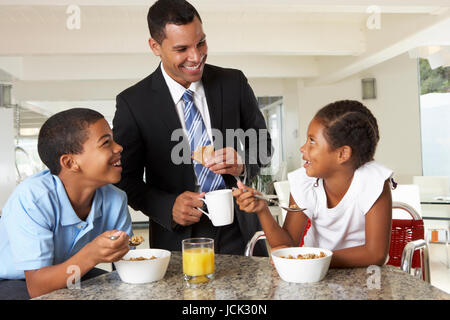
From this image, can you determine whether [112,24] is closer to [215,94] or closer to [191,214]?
[215,94]

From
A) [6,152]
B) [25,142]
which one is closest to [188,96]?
[6,152]

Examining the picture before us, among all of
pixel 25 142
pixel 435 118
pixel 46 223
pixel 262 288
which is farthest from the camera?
pixel 25 142

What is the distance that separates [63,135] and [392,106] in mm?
7171

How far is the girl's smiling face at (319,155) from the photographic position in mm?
1593

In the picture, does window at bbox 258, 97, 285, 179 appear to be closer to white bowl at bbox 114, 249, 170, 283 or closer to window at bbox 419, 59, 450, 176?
window at bbox 419, 59, 450, 176

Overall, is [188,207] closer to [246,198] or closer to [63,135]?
[246,198]

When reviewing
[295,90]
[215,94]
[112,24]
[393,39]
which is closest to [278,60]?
[295,90]

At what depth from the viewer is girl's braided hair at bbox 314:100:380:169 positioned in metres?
1.58

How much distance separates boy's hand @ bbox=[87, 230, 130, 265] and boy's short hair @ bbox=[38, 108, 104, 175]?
40 centimetres

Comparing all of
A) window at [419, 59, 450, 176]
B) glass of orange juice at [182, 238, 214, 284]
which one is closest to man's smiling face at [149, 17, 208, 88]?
glass of orange juice at [182, 238, 214, 284]

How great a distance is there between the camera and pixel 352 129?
62.7 inches

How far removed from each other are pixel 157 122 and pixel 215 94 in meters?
0.27

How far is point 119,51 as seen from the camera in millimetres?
5766

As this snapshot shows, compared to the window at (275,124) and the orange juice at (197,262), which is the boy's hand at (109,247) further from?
the window at (275,124)
